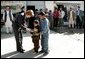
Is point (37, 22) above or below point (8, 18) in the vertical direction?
above

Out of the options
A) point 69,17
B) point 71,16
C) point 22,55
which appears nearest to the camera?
point 22,55

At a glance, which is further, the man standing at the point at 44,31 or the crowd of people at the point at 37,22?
the crowd of people at the point at 37,22

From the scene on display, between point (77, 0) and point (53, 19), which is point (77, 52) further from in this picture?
point (77, 0)

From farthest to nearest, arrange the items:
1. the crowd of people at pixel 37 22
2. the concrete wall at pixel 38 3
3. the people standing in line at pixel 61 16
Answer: the concrete wall at pixel 38 3, the people standing in line at pixel 61 16, the crowd of people at pixel 37 22

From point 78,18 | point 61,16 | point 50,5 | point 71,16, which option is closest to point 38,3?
point 50,5

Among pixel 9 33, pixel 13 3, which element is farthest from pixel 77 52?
pixel 13 3

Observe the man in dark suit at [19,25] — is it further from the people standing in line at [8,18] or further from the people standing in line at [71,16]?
the people standing in line at [71,16]

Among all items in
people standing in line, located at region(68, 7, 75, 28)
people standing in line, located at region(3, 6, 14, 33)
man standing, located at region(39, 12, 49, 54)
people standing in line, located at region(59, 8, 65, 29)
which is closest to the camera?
man standing, located at region(39, 12, 49, 54)

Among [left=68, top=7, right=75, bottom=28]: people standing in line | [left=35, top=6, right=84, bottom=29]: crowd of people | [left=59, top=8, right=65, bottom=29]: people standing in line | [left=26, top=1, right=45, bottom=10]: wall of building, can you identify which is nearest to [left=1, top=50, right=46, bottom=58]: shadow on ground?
[left=35, top=6, right=84, bottom=29]: crowd of people

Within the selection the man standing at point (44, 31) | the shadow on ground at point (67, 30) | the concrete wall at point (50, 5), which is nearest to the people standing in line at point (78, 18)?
the shadow on ground at point (67, 30)

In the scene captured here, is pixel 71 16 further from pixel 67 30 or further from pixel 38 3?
pixel 38 3

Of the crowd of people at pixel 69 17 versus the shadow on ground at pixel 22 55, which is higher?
the crowd of people at pixel 69 17

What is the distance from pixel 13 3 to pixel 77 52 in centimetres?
1123

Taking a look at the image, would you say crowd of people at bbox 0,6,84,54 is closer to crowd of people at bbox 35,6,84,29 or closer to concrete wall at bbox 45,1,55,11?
crowd of people at bbox 35,6,84,29
